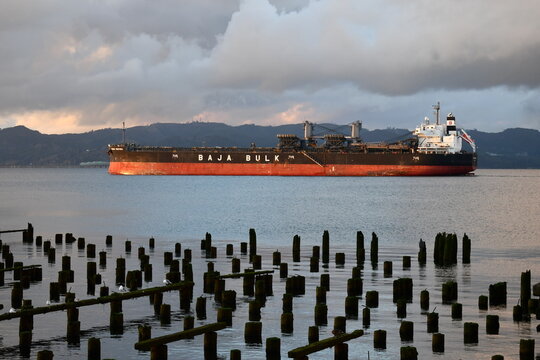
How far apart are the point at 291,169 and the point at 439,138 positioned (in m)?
29.7

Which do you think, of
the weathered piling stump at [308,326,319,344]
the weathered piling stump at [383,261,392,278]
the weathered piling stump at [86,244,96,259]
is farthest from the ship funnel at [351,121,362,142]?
the weathered piling stump at [308,326,319,344]

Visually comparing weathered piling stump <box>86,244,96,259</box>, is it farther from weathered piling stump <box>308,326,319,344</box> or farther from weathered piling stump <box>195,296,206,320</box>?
weathered piling stump <box>308,326,319,344</box>

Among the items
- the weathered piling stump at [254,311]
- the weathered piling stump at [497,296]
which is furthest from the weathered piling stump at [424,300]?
the weathered piling stump at [254,311]

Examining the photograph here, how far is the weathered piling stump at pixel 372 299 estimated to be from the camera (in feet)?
82.8

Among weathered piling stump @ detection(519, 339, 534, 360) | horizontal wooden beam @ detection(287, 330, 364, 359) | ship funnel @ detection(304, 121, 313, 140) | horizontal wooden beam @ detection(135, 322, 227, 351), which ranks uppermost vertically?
ship funnel @ detection(304, 121, 313, 140)

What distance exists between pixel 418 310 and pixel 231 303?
5938mm

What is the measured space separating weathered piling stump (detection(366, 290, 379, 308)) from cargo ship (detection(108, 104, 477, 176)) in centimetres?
12753

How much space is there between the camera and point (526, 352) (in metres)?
18.2

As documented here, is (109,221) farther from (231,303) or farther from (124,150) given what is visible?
(124,150)

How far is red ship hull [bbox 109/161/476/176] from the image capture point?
6176 inches

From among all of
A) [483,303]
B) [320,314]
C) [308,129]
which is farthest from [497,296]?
[308,129]

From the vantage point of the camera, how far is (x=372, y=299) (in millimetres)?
25328

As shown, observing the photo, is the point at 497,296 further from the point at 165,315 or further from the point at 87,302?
the point at 87,302

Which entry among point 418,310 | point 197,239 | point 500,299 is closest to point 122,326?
point 418,310
